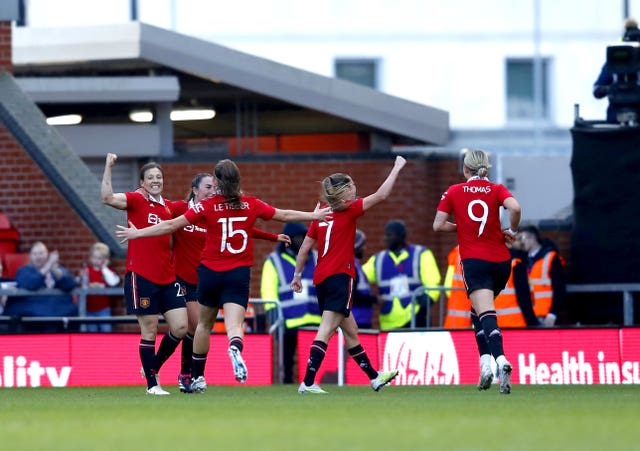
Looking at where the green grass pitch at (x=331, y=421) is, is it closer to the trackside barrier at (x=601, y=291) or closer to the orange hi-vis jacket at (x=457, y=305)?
the trackside barrier at (x=601, y=291)

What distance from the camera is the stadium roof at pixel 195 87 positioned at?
23312mm

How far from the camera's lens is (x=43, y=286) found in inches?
759

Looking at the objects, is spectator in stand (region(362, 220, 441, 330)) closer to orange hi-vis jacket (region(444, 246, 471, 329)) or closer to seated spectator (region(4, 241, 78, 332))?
orange hi-vis jacket (region(444, 246, 471, 329))

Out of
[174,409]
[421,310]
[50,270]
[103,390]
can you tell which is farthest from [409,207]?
[174,409]

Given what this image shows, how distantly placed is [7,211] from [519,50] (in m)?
22.6

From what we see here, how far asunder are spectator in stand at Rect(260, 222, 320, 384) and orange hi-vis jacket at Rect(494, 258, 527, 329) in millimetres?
2144

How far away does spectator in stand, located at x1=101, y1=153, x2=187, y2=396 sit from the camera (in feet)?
47.6

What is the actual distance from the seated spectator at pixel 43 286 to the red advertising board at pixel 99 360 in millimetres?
713

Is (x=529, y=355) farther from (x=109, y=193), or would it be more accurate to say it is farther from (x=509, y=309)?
(x=109, y=193)

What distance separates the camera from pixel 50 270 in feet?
63.3

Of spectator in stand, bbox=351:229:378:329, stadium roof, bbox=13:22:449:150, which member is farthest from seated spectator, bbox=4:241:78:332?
stadium roof, bbox=13:22:449:150

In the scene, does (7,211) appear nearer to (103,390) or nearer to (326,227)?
(103,390)

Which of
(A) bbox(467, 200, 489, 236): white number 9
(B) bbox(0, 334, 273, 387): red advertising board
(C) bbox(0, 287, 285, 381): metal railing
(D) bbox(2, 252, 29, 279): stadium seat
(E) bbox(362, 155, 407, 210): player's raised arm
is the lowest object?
(B) bbox(0, 334, 273, 387): red advertising board

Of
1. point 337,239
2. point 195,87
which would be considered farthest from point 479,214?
point 195,87
